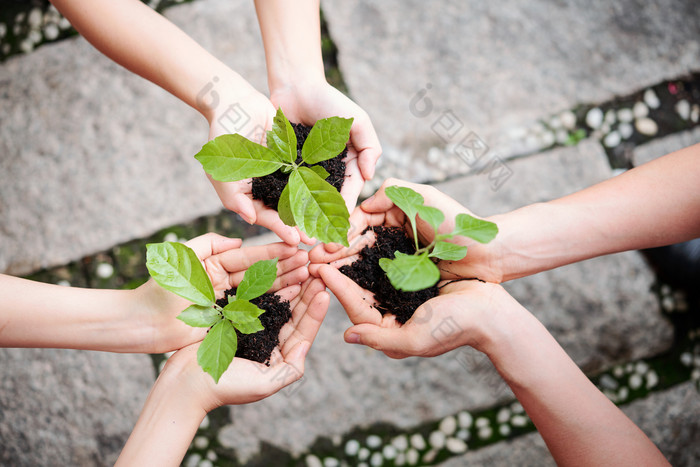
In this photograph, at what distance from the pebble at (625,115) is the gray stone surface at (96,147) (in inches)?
59.2

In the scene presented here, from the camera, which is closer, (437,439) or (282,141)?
(282,141)

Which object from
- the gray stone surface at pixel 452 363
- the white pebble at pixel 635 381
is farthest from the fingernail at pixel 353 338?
the white pebble at pixel 635 381

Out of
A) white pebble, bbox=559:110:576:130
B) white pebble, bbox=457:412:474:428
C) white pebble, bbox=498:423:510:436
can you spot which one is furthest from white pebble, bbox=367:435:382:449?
white pebble, bbox=559:110:576:130

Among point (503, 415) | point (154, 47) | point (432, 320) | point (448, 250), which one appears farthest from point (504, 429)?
point (154, 47)

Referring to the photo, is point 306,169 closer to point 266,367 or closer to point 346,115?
point 346,115

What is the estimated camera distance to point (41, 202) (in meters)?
2.00

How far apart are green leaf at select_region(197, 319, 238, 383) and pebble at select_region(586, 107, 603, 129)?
171 cm

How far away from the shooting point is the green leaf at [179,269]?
44.9 inches

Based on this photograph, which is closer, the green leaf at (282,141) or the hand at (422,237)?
the green leaf at (282,141)

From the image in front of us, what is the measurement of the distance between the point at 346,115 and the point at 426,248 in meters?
0.49

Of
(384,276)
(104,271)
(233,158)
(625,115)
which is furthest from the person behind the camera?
(625,115)

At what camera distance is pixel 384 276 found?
4.48ft

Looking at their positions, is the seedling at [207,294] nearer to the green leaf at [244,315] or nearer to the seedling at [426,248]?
the green leaf at [244,315]

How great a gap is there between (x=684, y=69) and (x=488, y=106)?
87cm
